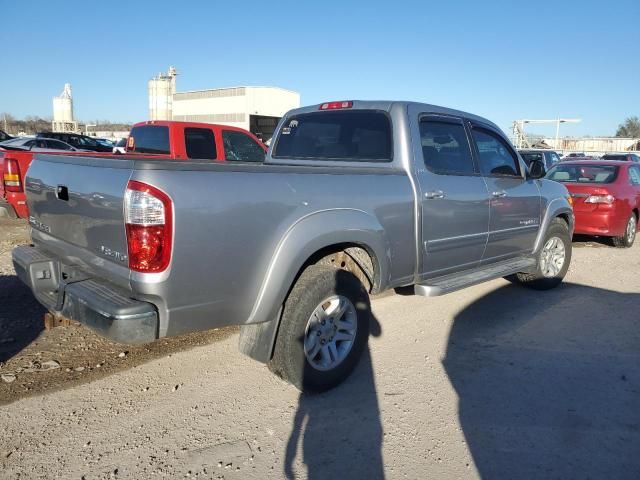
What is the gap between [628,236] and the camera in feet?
29.3

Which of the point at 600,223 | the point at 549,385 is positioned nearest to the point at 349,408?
the point at 549,385

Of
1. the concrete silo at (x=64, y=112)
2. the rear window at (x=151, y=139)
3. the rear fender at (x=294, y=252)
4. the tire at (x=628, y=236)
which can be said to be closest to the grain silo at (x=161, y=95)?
the concrete silo at (x=64, y=112)

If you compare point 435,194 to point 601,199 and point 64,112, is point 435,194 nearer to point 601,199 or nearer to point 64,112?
point 601,199

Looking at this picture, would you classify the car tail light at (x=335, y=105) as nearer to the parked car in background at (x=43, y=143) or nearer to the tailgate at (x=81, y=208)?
the tailgate at (x=81, y=208)

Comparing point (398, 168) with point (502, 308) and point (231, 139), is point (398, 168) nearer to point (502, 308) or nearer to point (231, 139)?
point (502, 308)

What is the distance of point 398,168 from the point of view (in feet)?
12.7

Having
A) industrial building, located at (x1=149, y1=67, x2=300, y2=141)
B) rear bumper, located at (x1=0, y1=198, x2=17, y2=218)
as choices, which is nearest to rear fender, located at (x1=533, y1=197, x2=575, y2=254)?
rear bumper, located at (x1=0, y1=198, x2=17, y2=218)

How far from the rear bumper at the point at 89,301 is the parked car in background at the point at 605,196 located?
7.86 m

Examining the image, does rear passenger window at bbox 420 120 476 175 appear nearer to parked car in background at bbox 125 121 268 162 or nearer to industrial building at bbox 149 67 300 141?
parked car in background at bbox 125 121 268 162

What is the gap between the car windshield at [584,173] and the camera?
866 centimetres

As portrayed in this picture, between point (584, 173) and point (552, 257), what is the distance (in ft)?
12.1

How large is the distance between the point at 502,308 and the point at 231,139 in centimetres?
550

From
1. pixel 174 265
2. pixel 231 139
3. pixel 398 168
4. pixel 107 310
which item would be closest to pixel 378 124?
pixel 398 168

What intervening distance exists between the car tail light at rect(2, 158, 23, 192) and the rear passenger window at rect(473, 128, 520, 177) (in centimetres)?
499
